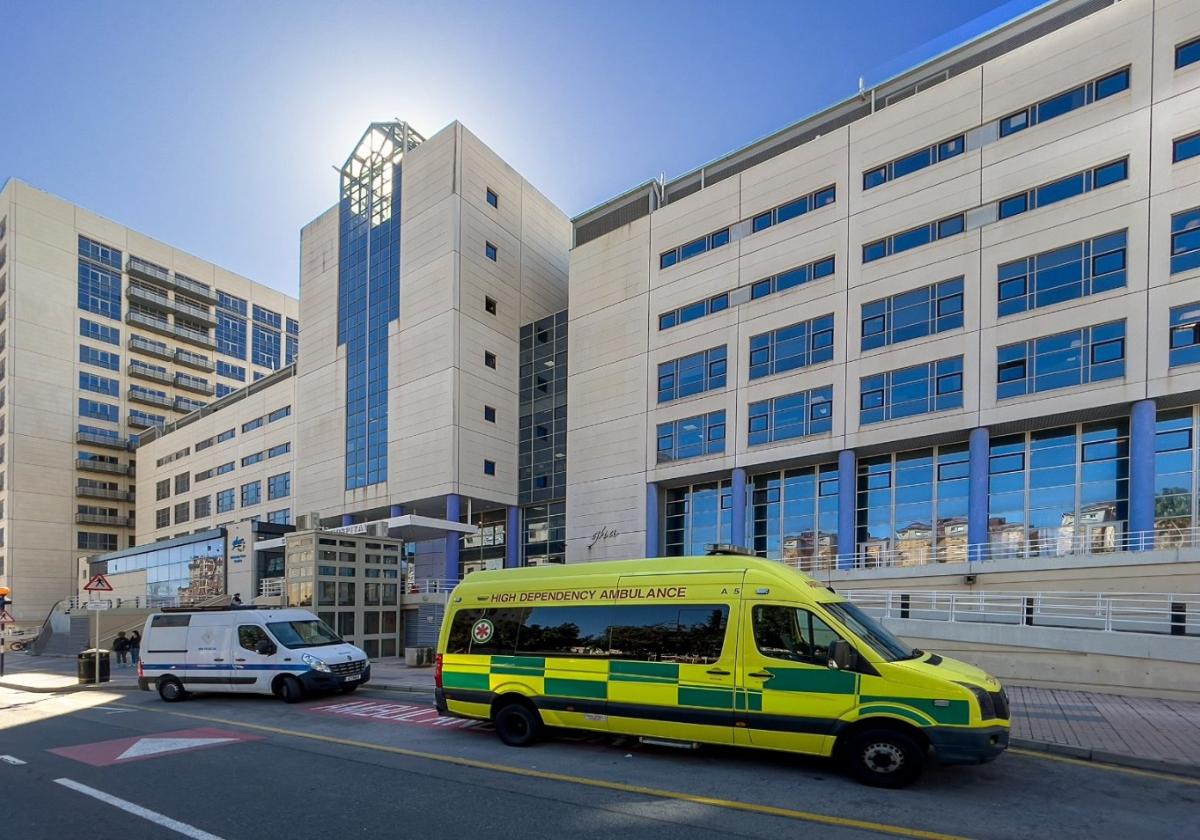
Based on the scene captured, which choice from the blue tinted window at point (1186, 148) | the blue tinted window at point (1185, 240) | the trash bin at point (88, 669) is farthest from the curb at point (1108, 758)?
the trash bin at point (88, 669)

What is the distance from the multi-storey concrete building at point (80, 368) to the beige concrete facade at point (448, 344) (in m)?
36.0

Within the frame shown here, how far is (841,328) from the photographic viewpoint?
87.6 ft

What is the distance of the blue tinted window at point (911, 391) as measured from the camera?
2408 centimetres

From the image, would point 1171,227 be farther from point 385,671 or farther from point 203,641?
point 203,641

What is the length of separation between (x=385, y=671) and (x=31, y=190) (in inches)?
2776

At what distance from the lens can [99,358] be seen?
65.9 meters

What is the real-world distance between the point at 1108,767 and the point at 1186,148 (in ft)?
70.7

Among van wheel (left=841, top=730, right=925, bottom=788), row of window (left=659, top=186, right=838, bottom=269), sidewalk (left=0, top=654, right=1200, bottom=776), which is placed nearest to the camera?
van wheel (left=841, top=730, right=925, bottom=788)

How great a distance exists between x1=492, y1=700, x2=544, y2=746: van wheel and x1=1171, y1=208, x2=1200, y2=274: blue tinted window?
2327 cm

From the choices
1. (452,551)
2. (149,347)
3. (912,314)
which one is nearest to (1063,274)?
(912,314)

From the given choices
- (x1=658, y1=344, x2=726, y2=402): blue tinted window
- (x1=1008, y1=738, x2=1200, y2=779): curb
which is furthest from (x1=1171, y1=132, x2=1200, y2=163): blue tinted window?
(x1=1008, y1=738, x2=1200, y2=779): curb

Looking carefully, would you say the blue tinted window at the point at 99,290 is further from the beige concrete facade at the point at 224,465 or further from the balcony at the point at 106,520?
the balcony at the point at 106,520

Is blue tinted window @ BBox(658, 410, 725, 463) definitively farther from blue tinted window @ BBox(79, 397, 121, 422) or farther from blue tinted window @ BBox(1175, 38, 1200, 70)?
blue tinted window @ BBox(79, 397, 121, 422)

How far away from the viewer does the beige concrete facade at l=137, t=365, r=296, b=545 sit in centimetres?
5006
